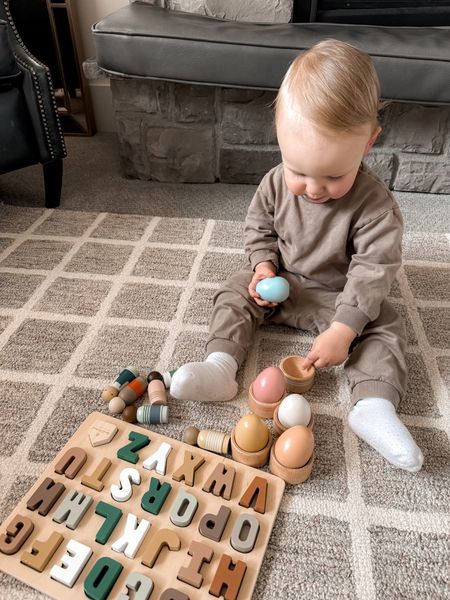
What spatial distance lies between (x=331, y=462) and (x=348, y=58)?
1.93 feet

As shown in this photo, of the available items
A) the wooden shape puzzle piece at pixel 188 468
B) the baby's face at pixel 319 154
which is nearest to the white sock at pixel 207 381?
the wooden shape puzzle piece at pixel 188 468

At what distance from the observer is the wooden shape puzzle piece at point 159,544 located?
59cm

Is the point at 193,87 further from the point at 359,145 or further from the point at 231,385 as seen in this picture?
the point at 231,385

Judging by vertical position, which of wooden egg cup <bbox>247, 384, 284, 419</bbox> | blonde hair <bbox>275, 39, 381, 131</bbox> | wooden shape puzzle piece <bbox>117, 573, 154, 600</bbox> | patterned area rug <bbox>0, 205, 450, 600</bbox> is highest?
blonde hair <bbox>275, 39, 381, 131</bbox>

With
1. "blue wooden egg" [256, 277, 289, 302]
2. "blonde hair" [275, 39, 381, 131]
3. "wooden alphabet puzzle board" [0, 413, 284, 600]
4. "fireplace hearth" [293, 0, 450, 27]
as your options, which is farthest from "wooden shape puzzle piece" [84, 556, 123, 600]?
"fireplace hearth" [293, 0, 450, 27]

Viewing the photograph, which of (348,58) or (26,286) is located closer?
(348,58)

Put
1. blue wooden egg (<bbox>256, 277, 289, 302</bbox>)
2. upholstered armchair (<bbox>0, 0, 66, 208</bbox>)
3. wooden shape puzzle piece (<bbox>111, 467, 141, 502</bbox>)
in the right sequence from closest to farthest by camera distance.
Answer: wooden shape puzzle piece (<bbox>111, 467, 141, 502</bbox>)
blue wooden egg (<bbox>256, 277, 289, 302</bbox>)
upholstered armchair (<bbox>0, 0, 66, 208</bbox>)

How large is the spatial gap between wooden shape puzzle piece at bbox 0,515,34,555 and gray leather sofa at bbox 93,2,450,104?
114 centimetres

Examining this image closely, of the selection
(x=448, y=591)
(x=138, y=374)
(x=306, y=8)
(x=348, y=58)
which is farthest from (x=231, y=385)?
(x=306, y=8)

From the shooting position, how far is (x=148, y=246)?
124cm

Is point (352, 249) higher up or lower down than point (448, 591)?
higher up

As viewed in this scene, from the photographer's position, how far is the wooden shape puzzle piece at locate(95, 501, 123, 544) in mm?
613

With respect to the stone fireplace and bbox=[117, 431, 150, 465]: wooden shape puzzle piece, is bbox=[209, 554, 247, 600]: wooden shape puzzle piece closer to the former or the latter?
bbox=[117, 431, 150, 465]: wooden shape puzzle piece

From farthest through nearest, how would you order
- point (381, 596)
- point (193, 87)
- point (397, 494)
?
point (193, 87) < point (397, 494) < point (381, 596)
